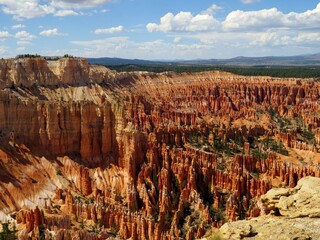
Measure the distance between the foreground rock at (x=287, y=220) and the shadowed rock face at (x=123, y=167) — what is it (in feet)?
73.6

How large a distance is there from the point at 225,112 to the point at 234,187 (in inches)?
2223

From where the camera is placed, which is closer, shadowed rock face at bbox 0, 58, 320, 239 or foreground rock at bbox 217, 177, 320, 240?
foreground rock at bbox 217, 177, 320, 240

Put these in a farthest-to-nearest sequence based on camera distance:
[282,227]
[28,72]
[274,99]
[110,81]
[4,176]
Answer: [274,99] < [110,81] < [28,72] < [4,176] < [282,227]

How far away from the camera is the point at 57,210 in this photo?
46.5 metres

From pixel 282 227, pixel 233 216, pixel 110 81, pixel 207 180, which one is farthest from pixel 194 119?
pixel 282 227

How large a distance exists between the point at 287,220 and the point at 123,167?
39624mm

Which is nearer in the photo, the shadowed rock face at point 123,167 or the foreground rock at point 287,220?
the foreground rock at point 287,220

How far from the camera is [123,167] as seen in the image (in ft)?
188

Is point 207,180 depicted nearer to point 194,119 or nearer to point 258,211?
point 258,211

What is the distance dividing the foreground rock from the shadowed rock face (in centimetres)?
2245

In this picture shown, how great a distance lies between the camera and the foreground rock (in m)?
17.8

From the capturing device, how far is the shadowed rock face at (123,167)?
45.3 meters

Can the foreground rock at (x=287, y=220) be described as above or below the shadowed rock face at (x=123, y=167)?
above

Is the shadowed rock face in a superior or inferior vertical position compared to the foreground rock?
inferior
